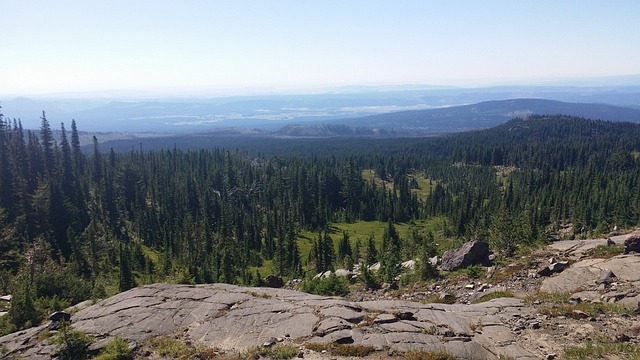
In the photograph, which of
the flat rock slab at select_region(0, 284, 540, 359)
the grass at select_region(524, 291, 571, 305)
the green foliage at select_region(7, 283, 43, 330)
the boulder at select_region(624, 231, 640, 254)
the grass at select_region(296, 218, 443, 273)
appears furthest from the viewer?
the grass at select_region(296, 218, 443, 273)

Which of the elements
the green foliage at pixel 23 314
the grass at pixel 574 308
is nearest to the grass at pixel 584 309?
the grass at pixel 574 308

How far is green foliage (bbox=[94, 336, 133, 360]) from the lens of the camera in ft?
67.6

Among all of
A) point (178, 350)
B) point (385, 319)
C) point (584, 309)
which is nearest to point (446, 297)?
point (584, 309)

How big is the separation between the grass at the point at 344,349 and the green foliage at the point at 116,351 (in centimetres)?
1032

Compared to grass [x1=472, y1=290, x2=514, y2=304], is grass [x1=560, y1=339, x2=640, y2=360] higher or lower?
grass [x1=560, y1=339, x2=640, y2=360]

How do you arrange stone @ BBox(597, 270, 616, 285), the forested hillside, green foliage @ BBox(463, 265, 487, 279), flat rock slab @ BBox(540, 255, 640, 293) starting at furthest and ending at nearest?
1. the forested hillside
2. green foliage @ BBox(463, 265, 487, 279)
3. flat rock slab @ BBox(540, 255, 640, 293)
4. stone @ BBox(597, 270, 616, 285)

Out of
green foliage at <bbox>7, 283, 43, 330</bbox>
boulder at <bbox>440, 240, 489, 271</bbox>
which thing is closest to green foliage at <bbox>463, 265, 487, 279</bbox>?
boulder at <bbox>440, 240, 489, 271</bbox>

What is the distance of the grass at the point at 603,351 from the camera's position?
1825cm

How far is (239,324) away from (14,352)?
13525 mm

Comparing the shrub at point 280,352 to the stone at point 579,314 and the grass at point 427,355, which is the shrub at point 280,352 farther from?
the stone at point 579,314

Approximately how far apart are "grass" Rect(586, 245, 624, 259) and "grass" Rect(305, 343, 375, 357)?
89.7 ft

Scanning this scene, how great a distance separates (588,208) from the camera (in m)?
93.8

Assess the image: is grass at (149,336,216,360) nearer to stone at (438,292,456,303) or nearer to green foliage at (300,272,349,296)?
stone at (438,292,456,303)

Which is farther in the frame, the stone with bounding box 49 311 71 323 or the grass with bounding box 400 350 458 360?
the stone with bounding box 49 311 71 323
